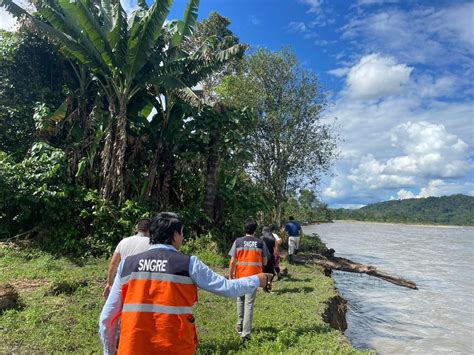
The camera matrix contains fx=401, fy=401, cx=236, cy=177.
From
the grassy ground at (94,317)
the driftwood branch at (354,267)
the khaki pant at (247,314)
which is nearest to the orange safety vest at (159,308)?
the grassy ground at (94,317)

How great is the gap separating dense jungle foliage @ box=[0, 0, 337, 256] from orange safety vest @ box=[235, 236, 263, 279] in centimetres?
685

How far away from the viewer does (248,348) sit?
5.85 meters

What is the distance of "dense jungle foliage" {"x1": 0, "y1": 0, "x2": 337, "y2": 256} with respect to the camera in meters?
12.2

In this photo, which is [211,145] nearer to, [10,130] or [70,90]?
[70,90]

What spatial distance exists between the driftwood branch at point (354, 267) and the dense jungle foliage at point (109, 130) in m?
3.40

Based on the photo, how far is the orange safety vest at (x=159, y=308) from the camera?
2.70 meters

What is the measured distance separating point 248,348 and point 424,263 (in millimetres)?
22986

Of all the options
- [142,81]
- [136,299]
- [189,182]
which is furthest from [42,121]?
[136,299]

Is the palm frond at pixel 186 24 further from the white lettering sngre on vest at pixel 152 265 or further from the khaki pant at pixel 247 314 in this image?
the white lettering sngre on vest at pixel 152 265

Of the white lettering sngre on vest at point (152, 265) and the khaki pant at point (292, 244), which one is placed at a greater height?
the white lettering sngre on vest at point (152, 265)

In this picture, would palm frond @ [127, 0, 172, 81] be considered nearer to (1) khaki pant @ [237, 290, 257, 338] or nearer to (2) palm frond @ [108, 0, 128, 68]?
(2) palm frond @ [108, 0, 128, 68]

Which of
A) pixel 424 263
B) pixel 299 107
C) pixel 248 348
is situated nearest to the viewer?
pixel 248 348

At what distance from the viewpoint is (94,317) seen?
6.88m

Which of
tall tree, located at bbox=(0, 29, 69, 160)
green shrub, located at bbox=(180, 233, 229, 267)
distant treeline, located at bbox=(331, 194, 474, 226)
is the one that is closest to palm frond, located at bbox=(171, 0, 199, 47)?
tall tree, located at bbox=(0, 29, 69, 160)
